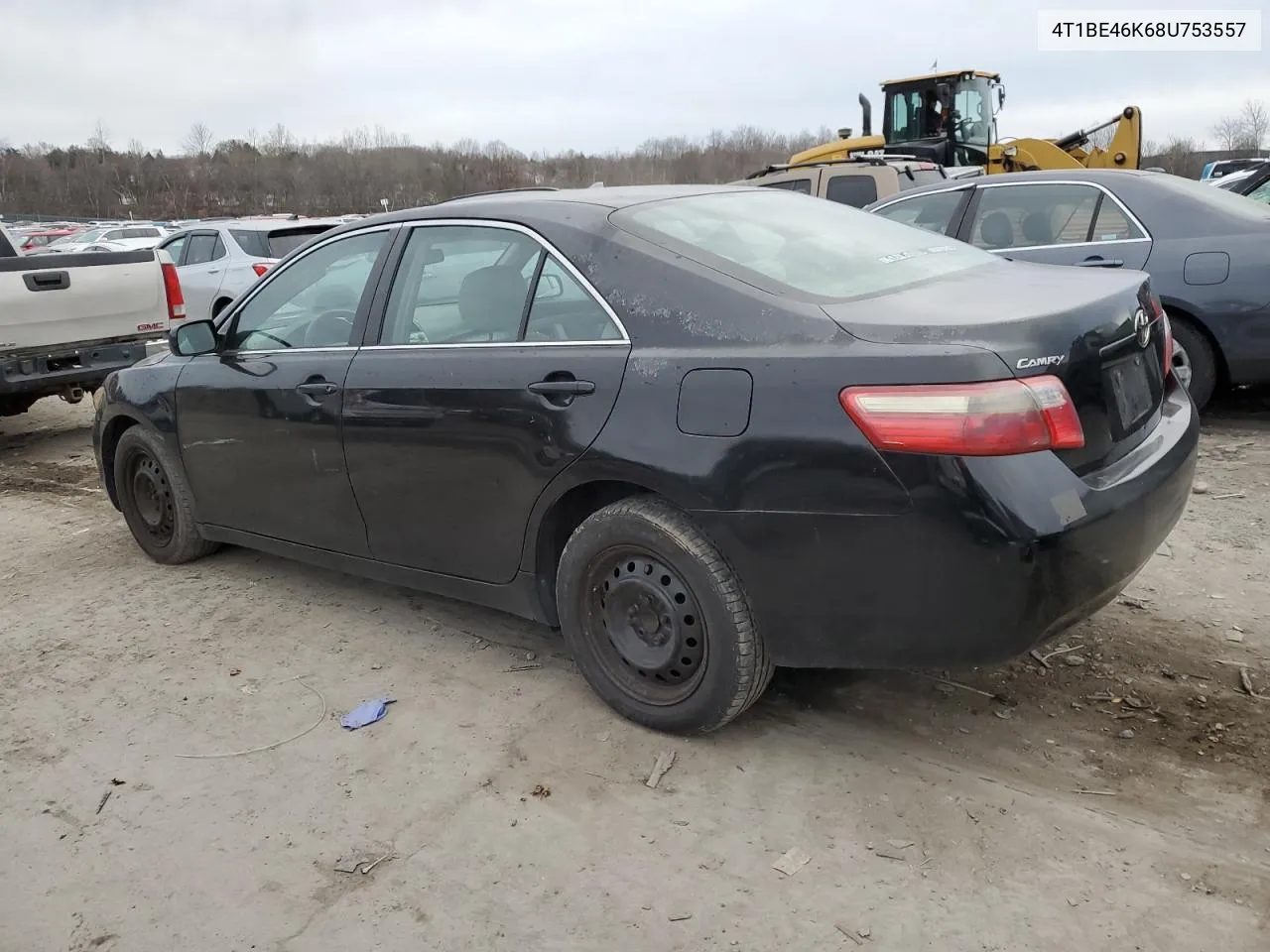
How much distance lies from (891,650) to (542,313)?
1.51m

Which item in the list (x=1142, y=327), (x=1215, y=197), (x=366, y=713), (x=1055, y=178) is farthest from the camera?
(x=1055, y=178)

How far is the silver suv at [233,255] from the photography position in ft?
41.5

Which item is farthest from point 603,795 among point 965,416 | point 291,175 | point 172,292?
point 291,175

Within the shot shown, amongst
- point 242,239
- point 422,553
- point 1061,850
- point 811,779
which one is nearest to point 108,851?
point 422,553

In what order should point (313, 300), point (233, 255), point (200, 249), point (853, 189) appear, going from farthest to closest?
1. point (200, 249)
2. point (233, 255)
3. point (853, 189)
4. point (313, 300)

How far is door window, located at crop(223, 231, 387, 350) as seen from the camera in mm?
3965

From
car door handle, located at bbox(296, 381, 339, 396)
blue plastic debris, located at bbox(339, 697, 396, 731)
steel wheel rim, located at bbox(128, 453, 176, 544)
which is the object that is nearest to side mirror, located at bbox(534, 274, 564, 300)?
car door handle, located at bbox(296, 381, 339, 396)

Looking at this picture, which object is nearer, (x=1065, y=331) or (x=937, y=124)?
(x=1065, y=331)

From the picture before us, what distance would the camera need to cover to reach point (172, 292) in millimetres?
8336

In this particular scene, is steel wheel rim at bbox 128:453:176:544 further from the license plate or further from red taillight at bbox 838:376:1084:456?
the license plate

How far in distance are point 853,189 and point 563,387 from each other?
8589 mm

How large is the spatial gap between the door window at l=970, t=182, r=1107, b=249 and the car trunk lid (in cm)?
373

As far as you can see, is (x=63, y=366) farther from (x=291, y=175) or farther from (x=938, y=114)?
(x=291, y=175)

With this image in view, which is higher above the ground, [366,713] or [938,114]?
[938,114]
